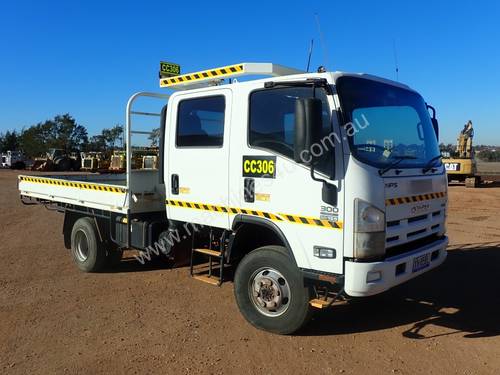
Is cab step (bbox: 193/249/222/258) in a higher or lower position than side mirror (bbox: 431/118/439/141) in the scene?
lower

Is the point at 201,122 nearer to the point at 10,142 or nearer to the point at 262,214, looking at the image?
the point at 262,214

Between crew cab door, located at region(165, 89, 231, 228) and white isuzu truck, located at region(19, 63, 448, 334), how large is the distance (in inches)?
0.6

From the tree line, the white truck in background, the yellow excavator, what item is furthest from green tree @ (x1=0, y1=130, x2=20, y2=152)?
the yellow excavator

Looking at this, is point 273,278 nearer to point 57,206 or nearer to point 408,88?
point 408,88

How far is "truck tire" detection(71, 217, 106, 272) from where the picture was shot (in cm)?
695

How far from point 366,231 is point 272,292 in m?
1.23

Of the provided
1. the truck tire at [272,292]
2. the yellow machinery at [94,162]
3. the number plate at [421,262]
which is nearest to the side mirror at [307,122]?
the truck tire at [272,292]

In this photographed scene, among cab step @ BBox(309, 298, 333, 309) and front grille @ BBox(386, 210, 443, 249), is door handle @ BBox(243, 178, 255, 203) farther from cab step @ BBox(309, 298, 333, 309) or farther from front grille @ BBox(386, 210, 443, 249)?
front grille @ BBox(386, 210, 443, 249)

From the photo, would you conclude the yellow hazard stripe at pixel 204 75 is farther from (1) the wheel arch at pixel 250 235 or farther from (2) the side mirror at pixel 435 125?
(2) the side mirror at pixel 435 125

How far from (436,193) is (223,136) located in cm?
241

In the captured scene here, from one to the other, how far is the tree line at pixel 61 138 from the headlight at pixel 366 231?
225 ft

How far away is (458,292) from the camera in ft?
19.5

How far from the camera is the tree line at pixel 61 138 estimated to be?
229 ft

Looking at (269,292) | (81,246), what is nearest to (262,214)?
(269,292)
